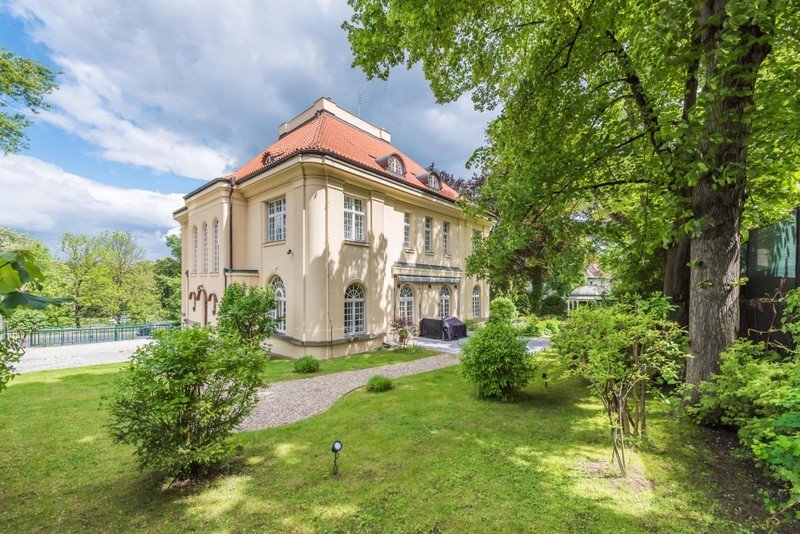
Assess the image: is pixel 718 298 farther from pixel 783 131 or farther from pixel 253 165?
pixel 253 165

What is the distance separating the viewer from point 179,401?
4.01 m

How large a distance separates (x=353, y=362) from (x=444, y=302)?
889cm

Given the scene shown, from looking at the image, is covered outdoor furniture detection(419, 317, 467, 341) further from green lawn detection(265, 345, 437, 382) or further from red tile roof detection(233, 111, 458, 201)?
red tile roof detection(233, 111, 458, 201)

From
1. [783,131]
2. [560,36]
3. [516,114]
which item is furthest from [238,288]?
[783,131]

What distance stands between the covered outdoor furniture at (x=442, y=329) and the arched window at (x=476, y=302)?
506cm

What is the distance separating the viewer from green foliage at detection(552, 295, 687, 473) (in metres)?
4.50

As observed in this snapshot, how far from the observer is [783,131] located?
5047 millimetres

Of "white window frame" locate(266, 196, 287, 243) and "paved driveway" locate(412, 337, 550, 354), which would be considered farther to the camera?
"paved driveway" locate(412, 337, 550, 354)

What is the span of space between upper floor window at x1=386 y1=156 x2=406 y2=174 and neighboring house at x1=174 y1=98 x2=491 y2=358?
3.3 inches

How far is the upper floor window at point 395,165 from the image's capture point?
17.0m

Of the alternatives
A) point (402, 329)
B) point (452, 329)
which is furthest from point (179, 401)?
point (452, 329)

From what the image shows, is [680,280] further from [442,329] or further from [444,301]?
[444,301]

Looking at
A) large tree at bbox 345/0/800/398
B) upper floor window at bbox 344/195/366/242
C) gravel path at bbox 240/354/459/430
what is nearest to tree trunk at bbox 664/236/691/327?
large tree at bbox 345/0/800/398

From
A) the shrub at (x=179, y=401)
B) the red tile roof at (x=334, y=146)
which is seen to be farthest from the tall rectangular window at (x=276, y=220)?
the shrub at (x=179, y=401)
